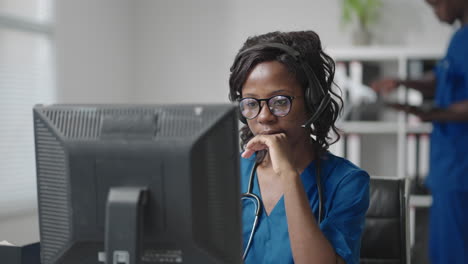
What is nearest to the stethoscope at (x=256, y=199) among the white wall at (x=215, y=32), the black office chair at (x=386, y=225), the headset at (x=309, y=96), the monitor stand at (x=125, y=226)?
the headset at (x=309, y=96)

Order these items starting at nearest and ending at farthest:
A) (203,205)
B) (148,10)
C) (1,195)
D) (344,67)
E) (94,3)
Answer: (203,205) < (1,195) < (344,67) < (94,3) < (148,10)

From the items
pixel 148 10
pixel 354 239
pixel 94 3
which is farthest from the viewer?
pixel 148 10

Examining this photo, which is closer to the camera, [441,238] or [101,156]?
[101,156]

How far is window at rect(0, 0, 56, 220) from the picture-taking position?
2.91 m

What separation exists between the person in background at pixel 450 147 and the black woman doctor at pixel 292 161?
66cm

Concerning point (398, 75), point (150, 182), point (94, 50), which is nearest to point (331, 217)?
point (150, 182)

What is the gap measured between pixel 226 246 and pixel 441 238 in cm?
131

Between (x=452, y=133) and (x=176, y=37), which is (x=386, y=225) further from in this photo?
(x=176, y=37)

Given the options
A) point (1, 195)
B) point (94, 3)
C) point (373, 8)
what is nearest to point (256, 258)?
point (1, 195)

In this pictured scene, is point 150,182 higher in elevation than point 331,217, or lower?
higher

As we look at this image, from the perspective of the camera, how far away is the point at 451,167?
187 centimetres

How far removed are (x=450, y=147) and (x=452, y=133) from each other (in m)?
0.05

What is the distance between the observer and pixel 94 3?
11.7ft

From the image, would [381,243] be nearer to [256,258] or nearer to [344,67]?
[256,258]
